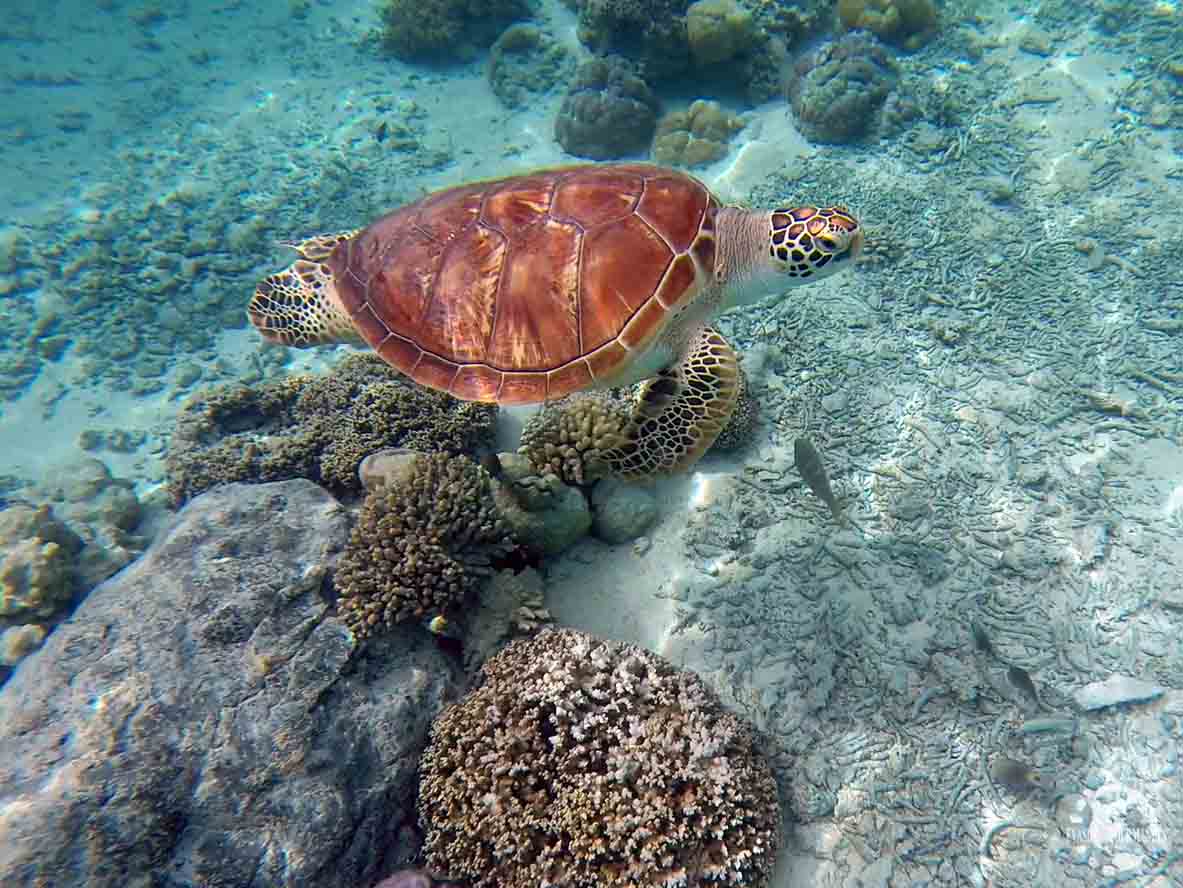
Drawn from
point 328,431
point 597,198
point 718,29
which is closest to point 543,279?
point 597,198

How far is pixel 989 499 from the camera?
3.69m

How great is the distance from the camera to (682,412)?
3.56m

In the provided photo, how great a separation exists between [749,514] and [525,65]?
8.50 m

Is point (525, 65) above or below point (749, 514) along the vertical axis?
above

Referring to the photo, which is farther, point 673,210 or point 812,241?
point 673,210

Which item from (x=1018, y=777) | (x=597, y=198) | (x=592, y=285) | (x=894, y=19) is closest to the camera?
(x=1018, y=777)

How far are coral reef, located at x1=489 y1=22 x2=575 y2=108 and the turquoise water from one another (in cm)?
95

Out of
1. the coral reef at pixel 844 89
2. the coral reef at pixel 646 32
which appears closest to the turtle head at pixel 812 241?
the coral reef at pixel 844 89

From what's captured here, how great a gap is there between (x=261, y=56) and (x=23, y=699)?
14013 millimetres

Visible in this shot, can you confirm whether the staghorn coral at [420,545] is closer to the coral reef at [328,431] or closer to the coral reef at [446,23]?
the coral reef at [328,431]

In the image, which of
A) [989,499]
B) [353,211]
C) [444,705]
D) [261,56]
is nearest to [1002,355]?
[989,499]

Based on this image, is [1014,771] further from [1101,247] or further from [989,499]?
[1101,247]

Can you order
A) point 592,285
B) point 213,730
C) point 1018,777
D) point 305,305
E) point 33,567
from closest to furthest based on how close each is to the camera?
1. point 213,730
2. point 1018,777
3. point 592,285
4. point 33,567
5. point 305,305

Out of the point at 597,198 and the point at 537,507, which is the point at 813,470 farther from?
the point at 597,198
